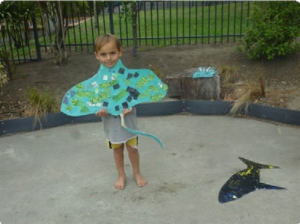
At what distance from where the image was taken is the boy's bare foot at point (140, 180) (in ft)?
11.8

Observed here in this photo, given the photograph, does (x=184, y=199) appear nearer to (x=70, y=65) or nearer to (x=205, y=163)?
(x=205, y=163)

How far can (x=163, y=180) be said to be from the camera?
3680mm

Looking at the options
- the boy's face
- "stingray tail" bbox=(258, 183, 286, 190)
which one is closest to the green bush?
"stingray tail" bbox=(258, 183, 286, 190)

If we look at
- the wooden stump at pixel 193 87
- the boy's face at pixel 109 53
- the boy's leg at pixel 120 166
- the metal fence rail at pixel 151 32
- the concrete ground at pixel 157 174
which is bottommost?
the concrete ground at pixel 157 174

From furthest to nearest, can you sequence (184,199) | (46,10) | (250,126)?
(46,10) → (250,126) → (184,199)

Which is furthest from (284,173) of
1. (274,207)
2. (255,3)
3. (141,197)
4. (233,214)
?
(255,3)

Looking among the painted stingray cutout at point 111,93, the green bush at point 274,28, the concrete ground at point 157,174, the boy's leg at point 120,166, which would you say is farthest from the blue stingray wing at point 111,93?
the green bush at point 274,28

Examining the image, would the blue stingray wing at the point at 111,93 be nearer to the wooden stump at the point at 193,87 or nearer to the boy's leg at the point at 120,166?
the boy's leg at the point at 120,166

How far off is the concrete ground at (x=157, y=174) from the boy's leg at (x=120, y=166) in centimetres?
6

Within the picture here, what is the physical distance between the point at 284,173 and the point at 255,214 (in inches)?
31.3

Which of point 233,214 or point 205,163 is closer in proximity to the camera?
point 233,214

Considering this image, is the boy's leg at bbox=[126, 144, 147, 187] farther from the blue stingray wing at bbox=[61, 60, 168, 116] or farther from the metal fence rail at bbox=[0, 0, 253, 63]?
the metal fence rail at bbox=[0, 0, 253, 63]

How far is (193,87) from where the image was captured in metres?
5.62

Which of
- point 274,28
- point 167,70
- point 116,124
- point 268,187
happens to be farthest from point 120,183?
point 274,28
